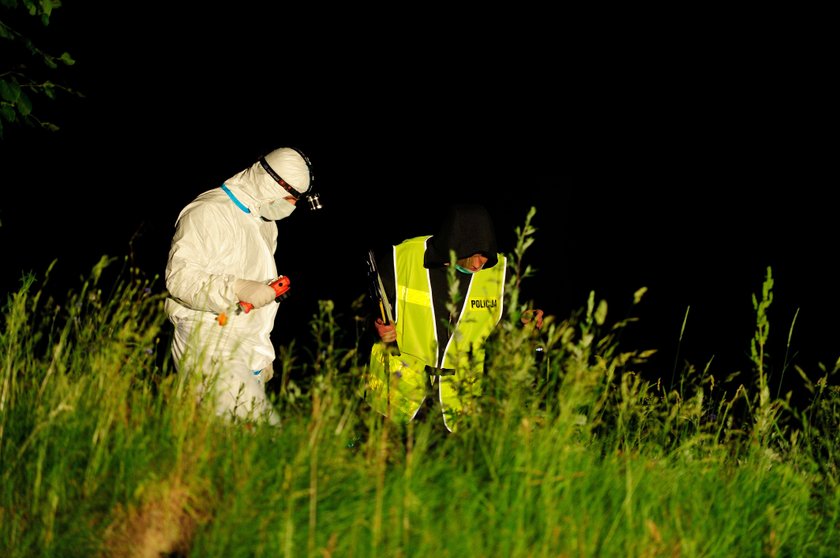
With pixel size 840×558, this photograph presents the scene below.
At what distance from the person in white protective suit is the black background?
6144 millimetres

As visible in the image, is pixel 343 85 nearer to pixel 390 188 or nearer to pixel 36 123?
pixel 390 188

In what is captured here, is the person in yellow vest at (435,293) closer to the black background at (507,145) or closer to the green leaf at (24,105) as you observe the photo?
the green leaf at (24,105)

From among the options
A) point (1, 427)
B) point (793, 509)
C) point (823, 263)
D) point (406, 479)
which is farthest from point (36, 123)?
point (823, 263)

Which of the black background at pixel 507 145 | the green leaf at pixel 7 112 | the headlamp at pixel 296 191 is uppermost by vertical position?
the black background at pixel 507 145

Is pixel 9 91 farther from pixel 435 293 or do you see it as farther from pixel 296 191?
pixel 435 293

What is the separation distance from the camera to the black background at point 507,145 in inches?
433

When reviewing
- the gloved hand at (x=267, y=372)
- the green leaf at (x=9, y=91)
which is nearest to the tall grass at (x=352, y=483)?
the green leaf at (x=9, y=91)

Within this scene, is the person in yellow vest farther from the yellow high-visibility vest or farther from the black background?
the black background

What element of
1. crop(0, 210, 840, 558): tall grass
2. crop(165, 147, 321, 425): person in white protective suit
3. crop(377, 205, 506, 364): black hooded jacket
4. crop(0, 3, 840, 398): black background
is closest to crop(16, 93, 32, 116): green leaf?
crop(165, 147, 321, 425): person in white protective suit

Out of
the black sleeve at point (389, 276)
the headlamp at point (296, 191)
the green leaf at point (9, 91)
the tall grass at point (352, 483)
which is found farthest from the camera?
the black sleeve at point (389, 276)

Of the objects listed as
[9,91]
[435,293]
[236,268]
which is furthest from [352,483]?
[9,91]

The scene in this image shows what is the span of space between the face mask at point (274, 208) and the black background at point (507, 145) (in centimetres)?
616

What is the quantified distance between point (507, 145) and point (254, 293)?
884 centimetres

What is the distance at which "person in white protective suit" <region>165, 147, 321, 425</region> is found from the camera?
3971mm
